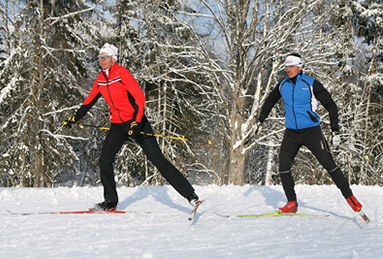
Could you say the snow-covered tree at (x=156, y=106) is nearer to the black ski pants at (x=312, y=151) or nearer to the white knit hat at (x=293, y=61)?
the black ski pants at (x=312, y=151)

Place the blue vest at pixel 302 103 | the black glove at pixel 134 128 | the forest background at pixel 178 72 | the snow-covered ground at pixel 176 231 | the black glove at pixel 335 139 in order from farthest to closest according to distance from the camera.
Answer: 1. the forest background at pixel 178 72
2. the blue vest at pixel 302 103
3. the black glove at pixel 335 139
4. the black glove at pixel 134 128
5. the snow-covered ground at pixel 176 231

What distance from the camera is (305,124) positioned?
14.9ft

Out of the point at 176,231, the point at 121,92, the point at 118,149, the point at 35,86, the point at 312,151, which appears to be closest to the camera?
the point at 176,231

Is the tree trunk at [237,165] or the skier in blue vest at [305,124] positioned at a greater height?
the skier in blue vest at [305,124]

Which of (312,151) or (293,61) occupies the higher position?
(293,61)

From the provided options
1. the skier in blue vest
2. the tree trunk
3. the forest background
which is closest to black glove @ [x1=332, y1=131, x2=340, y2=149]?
the skier in blue vest

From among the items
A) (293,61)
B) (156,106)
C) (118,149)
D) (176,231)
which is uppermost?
(293,61)

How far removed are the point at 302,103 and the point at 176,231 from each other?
7.35 ft

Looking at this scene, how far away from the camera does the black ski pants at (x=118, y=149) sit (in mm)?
4242

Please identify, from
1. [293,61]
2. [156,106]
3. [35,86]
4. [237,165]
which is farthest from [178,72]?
[293,61]

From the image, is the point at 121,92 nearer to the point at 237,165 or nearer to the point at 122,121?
the point at 122,121

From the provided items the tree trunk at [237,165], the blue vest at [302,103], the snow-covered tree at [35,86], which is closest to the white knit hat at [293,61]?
the blue vest at [302,103]

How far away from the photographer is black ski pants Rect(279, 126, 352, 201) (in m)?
4.38

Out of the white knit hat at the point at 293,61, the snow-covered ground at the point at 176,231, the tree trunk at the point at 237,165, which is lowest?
the tree trunk at the point at 237,165
